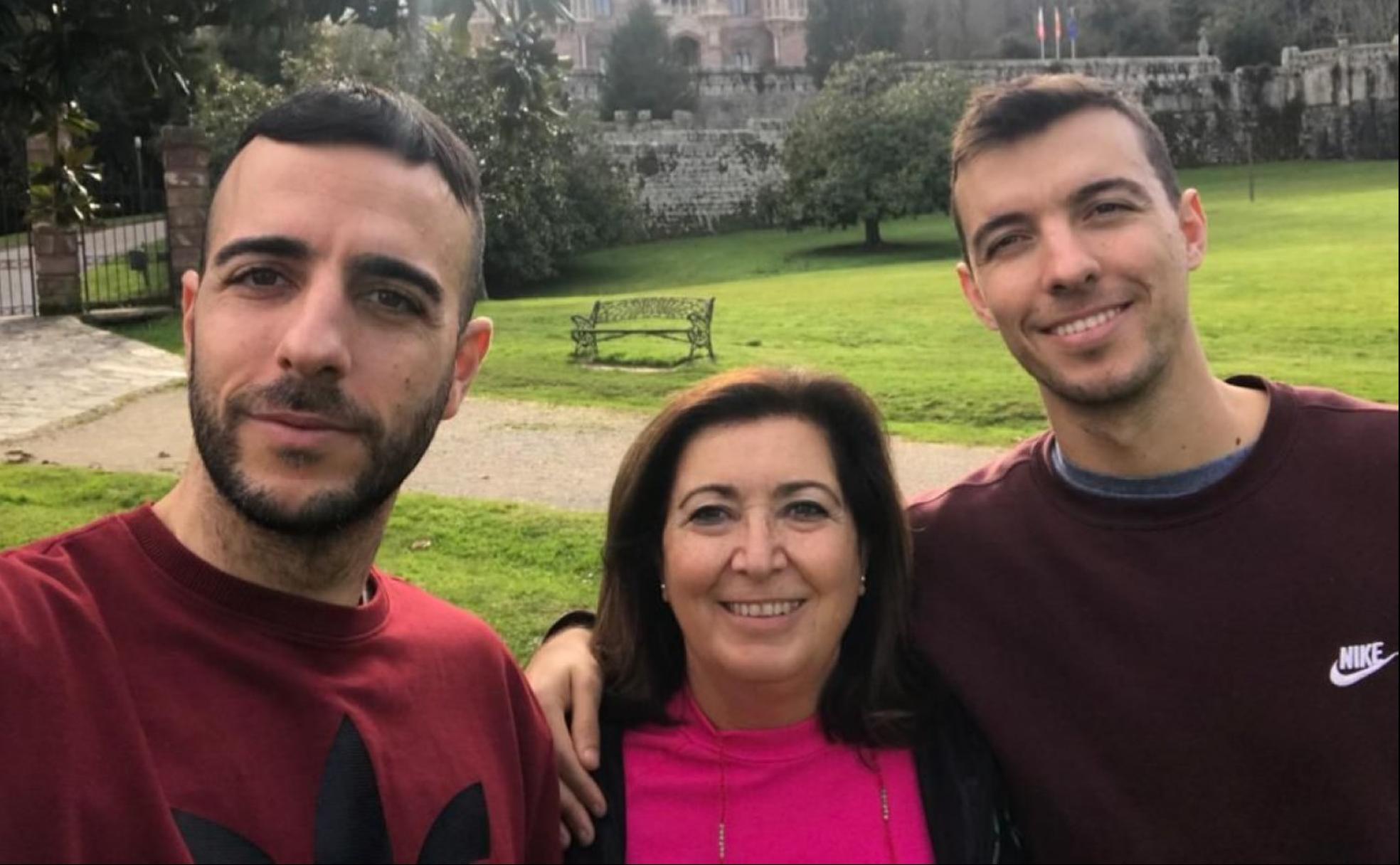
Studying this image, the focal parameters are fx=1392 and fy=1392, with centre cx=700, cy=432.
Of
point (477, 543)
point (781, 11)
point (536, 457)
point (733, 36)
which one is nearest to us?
point (477, 543)

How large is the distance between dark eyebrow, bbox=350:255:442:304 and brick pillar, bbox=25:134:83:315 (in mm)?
796

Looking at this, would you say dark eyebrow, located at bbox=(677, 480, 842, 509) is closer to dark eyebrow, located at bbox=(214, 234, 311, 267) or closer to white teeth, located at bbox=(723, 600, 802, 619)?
white teeth, located at bbox=(723, 600, 802, 619)

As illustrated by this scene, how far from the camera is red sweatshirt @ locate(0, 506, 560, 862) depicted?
1177mm

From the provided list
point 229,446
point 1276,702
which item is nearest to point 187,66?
point 229,446

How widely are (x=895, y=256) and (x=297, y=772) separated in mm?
15801

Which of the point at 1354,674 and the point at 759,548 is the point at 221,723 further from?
the point at 1354,674

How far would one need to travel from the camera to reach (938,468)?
5715mm

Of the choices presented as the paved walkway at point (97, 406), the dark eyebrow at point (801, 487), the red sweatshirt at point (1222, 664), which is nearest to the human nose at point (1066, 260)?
the red sweatshirt at point (1222, 664)

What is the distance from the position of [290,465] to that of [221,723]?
246 mm

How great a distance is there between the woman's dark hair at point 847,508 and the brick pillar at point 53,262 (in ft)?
2.74

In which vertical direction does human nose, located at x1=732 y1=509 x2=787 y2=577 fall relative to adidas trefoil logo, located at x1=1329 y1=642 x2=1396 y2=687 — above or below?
above

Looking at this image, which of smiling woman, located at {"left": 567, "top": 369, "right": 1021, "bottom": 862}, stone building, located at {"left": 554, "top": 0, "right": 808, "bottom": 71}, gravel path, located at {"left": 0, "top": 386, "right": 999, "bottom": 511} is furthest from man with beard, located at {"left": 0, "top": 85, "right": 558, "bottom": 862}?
stone building, located at {"left": 554, "top": 0, "right": 808, "bottom": 71}

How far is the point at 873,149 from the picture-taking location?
69.3 feet

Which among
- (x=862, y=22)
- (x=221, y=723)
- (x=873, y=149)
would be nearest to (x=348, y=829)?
(x=221, y=723)
